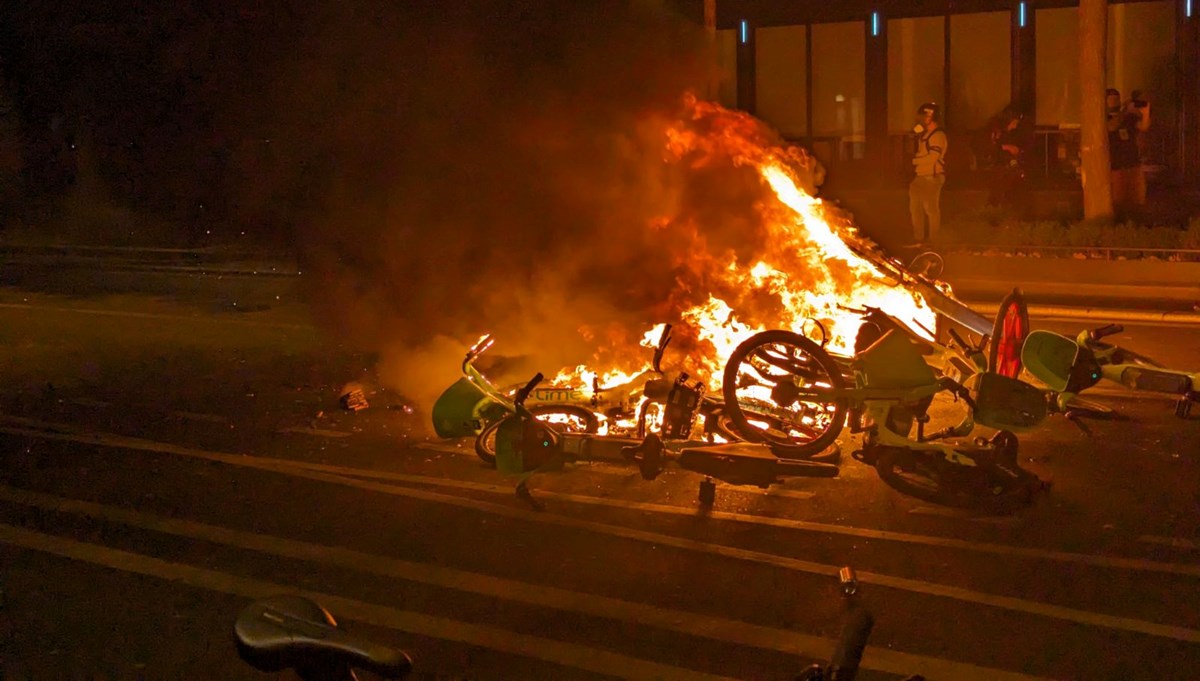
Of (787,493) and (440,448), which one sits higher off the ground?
(440,448)

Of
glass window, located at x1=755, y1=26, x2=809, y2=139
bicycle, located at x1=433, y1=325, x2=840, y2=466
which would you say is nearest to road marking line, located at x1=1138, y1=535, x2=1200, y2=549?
bicycle, located at x1=433, y1=325, x2=840, y2=466

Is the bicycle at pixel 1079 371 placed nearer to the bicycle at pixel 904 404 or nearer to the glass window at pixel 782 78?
the bicycle at pixel 904 404

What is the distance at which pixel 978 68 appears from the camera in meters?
26.4

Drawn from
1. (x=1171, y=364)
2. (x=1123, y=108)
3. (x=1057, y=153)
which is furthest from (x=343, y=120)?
(x=1057, y=153)

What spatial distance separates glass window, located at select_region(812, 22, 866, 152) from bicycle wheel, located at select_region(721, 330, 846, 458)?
831 inches

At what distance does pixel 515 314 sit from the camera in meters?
9.68

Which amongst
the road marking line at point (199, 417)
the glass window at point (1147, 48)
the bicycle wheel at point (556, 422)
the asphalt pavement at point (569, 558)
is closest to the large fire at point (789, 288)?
the bicycle wheel at point (556, 422)

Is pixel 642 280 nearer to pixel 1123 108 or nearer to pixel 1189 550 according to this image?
pixel 1189 550

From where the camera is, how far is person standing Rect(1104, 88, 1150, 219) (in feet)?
62.2

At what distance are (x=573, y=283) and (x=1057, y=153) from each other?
749 inches

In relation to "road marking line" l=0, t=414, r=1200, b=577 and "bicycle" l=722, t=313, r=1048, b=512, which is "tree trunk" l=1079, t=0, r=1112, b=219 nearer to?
"bicycle" l=722, t=313, r=1048, b=512

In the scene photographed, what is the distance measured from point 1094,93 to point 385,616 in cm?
1528

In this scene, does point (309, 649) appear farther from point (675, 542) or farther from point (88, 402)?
point (88, 402)

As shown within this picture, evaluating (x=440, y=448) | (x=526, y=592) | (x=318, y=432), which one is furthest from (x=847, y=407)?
(x=318, y=432)
